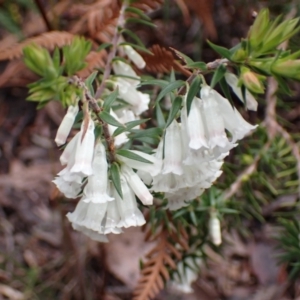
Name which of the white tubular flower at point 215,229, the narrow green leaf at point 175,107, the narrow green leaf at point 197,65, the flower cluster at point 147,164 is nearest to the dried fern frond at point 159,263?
the white tubular flower at point 215,229

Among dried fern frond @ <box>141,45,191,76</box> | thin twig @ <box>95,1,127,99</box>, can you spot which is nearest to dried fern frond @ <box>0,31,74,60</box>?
thin twig @ <box>95,1,127,99</box>

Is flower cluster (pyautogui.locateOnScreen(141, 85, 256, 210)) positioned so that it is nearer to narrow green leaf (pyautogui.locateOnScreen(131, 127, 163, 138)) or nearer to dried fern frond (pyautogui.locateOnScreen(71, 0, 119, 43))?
narrow green leaf (pyautogui.locateOnScreen(131, 127, 163, 138))

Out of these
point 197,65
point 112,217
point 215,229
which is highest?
point 197,65

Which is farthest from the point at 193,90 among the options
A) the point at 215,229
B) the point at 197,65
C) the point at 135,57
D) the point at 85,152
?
the point at 215,229

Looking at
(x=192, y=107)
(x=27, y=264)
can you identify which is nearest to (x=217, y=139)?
(x=192, y=107)

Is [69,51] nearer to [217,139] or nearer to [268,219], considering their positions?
[217,139]

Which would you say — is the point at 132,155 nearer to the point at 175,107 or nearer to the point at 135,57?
the point at 175,107

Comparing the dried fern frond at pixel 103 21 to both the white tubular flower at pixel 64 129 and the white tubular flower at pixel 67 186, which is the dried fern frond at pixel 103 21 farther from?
the white tubular flower at pixel 67 186
